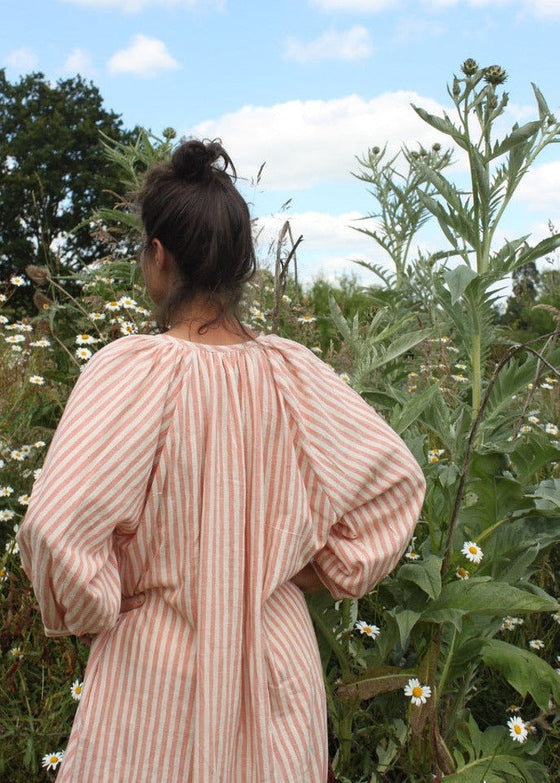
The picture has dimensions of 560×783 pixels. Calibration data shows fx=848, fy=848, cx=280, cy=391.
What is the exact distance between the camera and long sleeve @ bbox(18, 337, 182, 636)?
4.62 ft

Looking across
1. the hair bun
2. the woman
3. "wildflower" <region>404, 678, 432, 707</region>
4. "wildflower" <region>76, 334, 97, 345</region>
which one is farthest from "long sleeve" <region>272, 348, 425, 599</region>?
"wildflower" <region>76, 334, 97, 345</region>

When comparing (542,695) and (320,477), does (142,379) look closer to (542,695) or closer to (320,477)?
(320,477)

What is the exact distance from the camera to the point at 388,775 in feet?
7.44

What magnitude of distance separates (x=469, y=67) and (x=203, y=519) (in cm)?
159

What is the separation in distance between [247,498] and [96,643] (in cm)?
38

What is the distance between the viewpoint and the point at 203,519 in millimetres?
1539

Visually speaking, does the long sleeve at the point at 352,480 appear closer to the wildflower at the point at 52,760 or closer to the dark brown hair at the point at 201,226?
the dark brown hair at the point at 201,226

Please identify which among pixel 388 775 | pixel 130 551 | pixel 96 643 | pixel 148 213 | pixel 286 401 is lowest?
pixel 388 775

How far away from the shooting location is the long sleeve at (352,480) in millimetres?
1669

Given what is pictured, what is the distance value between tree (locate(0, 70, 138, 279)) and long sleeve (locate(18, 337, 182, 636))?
20.2 m

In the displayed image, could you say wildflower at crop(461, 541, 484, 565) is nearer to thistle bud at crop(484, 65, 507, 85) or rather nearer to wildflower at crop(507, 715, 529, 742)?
wildflower at crop(507, 715, 529, 742)

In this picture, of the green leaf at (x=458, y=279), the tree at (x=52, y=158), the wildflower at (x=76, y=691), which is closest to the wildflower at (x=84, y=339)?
the wildflower at (x=76, y=691)

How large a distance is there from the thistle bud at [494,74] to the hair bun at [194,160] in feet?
3.36

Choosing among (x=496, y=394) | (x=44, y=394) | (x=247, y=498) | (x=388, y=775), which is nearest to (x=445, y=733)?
(x=388, y=775)
